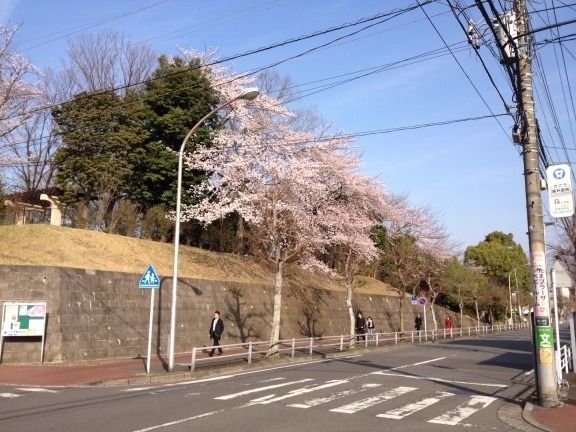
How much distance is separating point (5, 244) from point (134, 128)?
38.9ft

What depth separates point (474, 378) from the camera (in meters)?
15.0

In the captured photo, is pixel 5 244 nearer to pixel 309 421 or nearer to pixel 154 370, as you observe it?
pixel 154 370

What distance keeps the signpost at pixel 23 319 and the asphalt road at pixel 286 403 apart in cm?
424

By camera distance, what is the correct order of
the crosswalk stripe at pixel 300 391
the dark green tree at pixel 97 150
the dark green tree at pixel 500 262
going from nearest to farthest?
the crosswalk stripe at pixel 300 391
the dark green tree at pixel 97 150
the dark green tree at pixel 500 262

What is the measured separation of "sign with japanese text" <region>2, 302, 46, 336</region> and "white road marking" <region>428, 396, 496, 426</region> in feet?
42.2

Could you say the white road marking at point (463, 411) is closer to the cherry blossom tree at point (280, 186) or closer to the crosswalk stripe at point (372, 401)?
the crosswalk stripe at point (372, 401)

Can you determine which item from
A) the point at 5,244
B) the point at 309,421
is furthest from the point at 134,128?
the point at 309,421

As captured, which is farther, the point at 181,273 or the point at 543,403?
the point at 181,273

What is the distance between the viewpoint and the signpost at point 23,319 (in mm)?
16719

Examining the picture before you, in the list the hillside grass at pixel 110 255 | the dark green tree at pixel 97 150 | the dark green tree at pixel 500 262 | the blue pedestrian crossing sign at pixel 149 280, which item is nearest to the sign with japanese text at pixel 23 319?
the hillside grass at pixel 110 255

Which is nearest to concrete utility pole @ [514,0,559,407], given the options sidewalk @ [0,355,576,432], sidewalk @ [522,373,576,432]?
sidewalk @ [522,373,576,432]

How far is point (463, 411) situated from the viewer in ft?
32.6

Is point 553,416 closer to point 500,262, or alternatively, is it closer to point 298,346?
point 298,346

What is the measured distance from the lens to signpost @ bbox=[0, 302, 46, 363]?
54.9 feet
